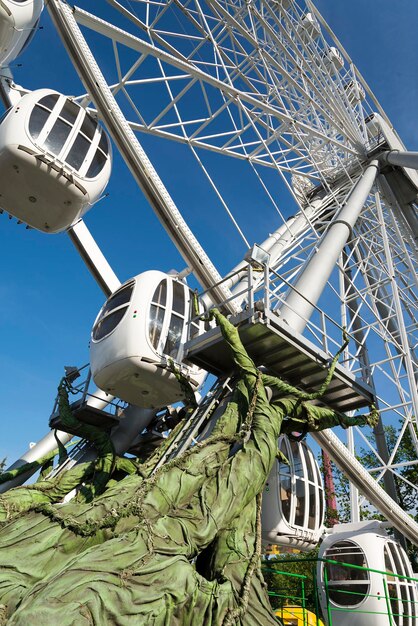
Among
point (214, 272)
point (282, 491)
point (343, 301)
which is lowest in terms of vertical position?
point (282, 491)

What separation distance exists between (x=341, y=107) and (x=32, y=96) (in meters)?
14.4

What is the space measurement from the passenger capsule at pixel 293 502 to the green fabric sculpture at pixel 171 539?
2108 millimetres

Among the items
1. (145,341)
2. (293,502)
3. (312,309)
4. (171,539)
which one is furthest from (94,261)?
(171,539)

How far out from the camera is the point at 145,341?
9.35 m

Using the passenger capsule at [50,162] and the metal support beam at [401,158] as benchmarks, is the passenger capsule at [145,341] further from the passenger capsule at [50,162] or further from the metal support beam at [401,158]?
the metal support beam at [401,158]

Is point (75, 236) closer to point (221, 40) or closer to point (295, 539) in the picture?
point (221, 40)

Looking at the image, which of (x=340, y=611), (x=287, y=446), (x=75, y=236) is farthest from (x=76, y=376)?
(x=340, y=611)

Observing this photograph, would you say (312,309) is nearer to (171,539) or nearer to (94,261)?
(94,261)

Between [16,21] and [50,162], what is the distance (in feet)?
9.16

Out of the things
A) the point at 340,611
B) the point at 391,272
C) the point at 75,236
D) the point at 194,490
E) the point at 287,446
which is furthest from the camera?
the point at 391,272

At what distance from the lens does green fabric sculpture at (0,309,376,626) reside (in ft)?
14.0

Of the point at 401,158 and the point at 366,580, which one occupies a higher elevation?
the point at 401,158

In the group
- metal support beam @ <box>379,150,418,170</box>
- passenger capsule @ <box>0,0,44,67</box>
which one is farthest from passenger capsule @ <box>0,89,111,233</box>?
metal support beam @ <box>379,150,418,170</box>

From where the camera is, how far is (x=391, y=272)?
17.5 metres
